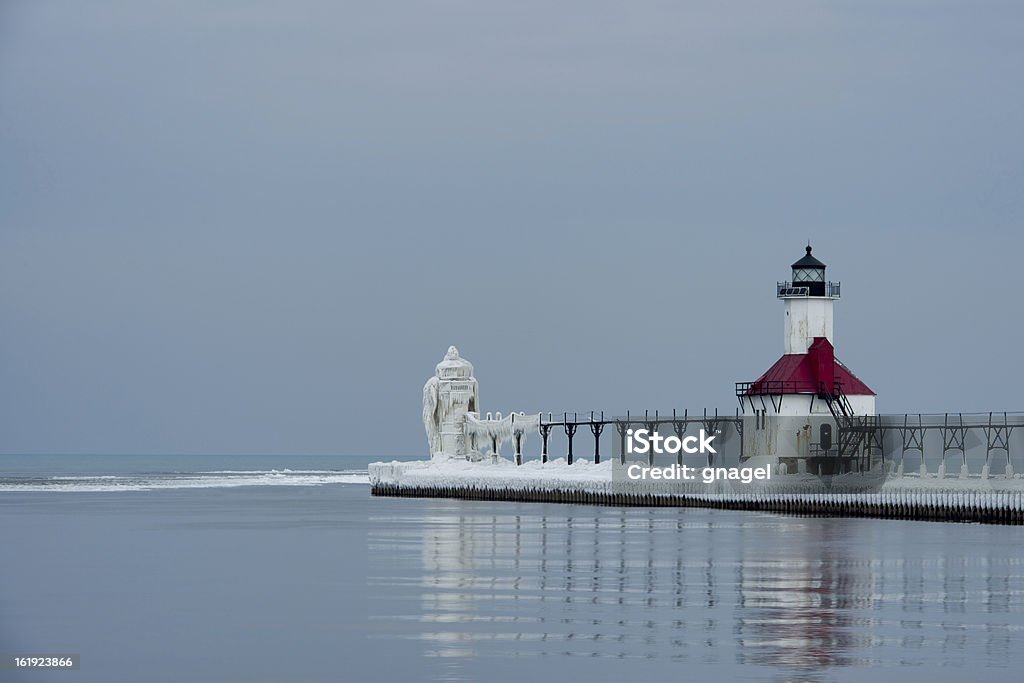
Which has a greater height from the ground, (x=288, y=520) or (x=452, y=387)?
(x=452, y=387)

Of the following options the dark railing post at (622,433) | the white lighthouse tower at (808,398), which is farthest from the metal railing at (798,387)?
the dark railing post at (622,433)

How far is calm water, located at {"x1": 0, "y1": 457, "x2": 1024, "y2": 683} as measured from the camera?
25703mm

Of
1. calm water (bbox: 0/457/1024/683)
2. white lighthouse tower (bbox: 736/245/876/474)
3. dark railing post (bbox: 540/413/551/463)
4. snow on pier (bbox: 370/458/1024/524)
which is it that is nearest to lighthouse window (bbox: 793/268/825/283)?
white lighthouse tower (bbox: 736/245/876/474)

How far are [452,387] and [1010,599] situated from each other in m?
49.9

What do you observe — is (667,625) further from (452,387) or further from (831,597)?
(452,387)

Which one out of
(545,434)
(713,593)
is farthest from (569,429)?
(713,593)

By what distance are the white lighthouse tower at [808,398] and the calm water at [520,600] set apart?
5106mm

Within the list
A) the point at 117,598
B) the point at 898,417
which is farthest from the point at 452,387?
the point at 117,598

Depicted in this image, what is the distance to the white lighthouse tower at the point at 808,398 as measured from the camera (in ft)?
212

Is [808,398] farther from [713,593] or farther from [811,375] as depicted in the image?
[713,593]

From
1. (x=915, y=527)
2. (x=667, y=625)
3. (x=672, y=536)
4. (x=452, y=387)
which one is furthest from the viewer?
(x=452, y=387)

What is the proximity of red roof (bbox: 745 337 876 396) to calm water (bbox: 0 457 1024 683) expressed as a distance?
6.92 metres

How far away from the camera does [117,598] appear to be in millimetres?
34719

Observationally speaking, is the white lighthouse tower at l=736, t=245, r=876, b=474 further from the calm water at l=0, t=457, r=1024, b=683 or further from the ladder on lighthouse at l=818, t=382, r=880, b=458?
the calm water at l=0, t=457, r=1024, b=683
